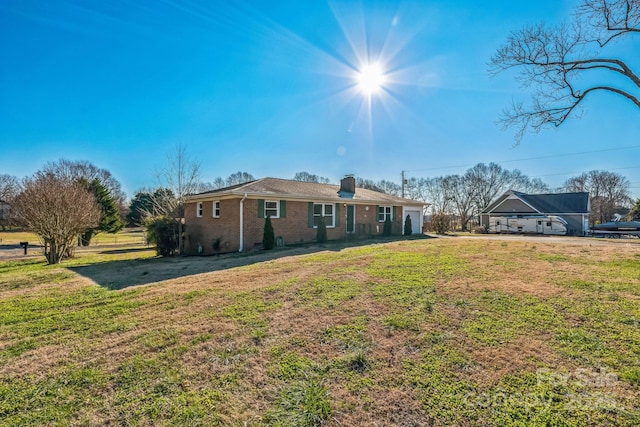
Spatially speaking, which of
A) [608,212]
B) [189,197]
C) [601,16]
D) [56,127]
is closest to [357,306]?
[601,16]

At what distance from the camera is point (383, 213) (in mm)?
21203

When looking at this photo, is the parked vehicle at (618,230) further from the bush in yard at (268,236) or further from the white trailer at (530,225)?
the bush in yard at (268,236)

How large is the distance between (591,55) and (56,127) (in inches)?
900

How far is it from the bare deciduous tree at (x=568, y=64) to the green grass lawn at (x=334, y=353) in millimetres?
6543

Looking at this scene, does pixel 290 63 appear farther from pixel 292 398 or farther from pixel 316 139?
pixel 292 398

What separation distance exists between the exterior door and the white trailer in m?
21.6

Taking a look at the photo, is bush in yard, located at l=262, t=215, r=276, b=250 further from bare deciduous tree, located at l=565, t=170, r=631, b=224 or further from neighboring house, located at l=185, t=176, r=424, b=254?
bare deciduous tree, located at l=565, t=170, r=631, b=224

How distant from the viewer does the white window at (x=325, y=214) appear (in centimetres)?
1727

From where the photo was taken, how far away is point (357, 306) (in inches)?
197

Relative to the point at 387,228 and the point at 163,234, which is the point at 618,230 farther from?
the point at 163,234

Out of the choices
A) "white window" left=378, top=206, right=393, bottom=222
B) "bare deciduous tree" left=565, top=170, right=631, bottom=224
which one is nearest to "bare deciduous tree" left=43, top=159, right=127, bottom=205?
"white window" left=378, top=206, right=393, bottom=222

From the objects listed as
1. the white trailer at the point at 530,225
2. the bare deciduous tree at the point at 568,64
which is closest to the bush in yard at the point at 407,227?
the bare deciduous tree at the point at 568,64

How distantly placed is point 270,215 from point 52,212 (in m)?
9.05

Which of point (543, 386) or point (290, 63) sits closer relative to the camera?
point (543, 386)
